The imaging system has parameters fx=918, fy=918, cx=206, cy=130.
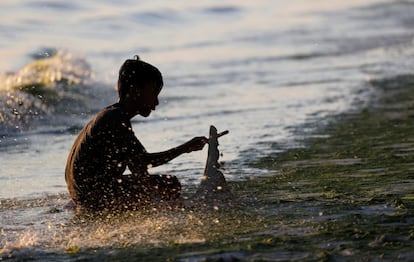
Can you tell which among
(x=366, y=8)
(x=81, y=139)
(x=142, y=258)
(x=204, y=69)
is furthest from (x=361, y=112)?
(x=366, y=8)

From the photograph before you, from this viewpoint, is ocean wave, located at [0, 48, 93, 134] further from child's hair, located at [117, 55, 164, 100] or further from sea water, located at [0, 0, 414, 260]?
child's hair, located at [117, 55, 164, 100]

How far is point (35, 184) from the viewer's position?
9469 mm

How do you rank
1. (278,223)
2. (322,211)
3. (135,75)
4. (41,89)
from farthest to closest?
(41,89) < (135,75) < (322,211) < (278,223)

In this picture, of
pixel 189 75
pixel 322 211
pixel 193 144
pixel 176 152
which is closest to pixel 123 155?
pixel 176 152

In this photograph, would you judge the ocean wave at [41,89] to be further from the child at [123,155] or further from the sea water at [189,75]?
the child at [123,155]

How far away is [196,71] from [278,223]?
62.8 ft

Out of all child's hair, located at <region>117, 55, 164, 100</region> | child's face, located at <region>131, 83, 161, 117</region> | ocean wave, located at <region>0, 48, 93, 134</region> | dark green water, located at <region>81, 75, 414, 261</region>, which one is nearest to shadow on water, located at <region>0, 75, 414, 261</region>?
dark green water, located at <region>81, 75, 414, 261</region>

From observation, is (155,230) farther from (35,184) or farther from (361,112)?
(361,112)

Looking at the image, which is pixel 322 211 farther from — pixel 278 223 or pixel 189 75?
pixel 189 75

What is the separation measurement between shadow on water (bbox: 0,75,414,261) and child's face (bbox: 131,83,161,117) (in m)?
0.81

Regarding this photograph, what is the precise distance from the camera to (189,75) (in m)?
24.2

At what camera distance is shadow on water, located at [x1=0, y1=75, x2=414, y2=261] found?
5.61 m

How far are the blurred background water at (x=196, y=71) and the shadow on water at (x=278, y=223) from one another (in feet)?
3.49

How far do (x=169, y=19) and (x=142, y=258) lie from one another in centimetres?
3823
